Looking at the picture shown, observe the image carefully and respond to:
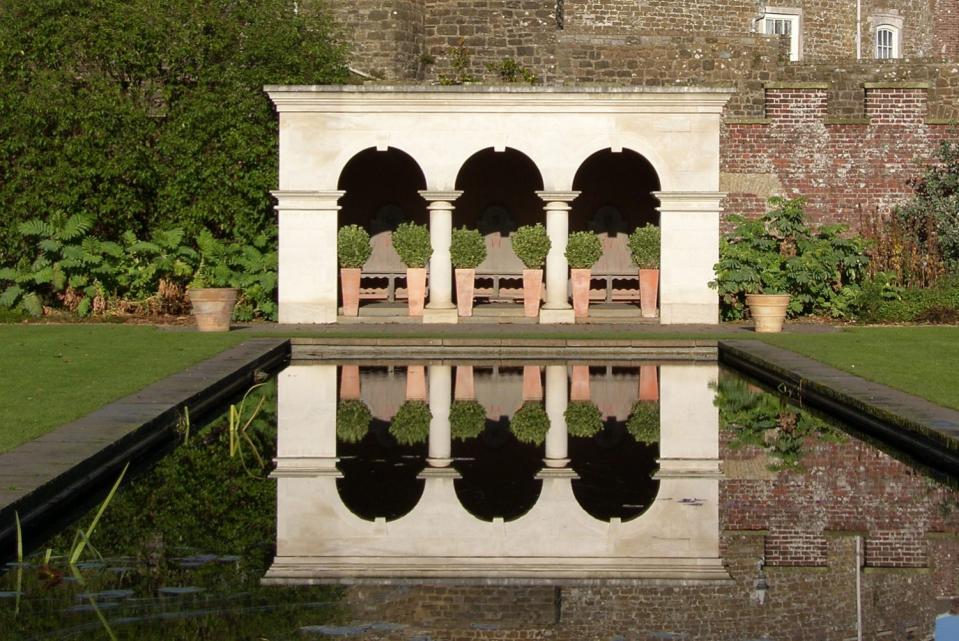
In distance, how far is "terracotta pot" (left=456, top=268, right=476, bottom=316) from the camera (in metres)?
23.0

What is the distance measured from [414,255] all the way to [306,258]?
5.04 feet

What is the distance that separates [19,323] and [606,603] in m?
16.4

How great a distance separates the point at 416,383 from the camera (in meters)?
15.9

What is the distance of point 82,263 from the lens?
2288 cm

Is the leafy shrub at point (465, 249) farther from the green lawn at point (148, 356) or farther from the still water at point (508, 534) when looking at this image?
the still water at point (508, 534)

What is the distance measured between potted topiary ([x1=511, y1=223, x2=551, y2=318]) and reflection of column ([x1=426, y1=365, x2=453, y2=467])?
549 centimetres

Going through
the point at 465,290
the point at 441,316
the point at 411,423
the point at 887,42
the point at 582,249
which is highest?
the point at 887,42

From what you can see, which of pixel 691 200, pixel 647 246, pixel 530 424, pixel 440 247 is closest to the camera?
pixel 530 424

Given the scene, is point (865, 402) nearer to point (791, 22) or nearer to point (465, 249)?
point (465, 249)

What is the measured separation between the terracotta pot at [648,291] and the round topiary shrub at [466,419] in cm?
916

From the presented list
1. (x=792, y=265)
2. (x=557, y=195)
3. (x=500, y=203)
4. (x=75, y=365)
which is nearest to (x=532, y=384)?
(x=75, y=365)

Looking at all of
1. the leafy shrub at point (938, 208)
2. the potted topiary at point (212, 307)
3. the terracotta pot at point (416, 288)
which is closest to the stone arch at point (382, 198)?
the terracotta pot at point (416, 288)

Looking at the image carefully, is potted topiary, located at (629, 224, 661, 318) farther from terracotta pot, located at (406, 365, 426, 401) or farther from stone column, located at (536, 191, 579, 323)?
terracotta pot, located at (406, 365, 426, 401)

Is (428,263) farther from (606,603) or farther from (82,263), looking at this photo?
(606,603)
